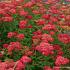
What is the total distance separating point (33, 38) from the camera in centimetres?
402

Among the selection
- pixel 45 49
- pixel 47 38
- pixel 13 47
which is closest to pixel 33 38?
pixel 47 38

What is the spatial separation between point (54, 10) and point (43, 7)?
1.44 feet

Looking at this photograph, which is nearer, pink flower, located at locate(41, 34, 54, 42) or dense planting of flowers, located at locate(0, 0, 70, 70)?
dense planting of flowers, located at locate(0, 0, 70, 70)

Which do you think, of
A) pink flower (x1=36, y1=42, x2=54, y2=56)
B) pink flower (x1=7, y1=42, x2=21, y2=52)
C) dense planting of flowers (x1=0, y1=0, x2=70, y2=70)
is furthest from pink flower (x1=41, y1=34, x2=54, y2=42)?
pink flower (x1=7, y1=42, x2=21, y2=52)

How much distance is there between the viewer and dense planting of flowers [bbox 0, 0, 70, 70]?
354 cm

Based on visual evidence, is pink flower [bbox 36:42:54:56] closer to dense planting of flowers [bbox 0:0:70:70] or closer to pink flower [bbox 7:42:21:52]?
dense planting of flowers [bbox 0:0:70:70]

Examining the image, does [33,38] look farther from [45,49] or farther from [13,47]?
[45,49]

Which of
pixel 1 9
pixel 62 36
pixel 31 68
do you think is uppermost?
pixel 1 9

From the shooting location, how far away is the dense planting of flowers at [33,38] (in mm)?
3541

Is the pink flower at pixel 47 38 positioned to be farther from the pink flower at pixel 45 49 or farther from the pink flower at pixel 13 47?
the pink flower at pixel 13 47

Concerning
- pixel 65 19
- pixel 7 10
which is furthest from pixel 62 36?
pixel 7 10

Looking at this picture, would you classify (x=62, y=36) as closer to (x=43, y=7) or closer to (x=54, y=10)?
(x=54, y=10)

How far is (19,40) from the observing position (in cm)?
423

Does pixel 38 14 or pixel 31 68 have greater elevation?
pixel 38 14
